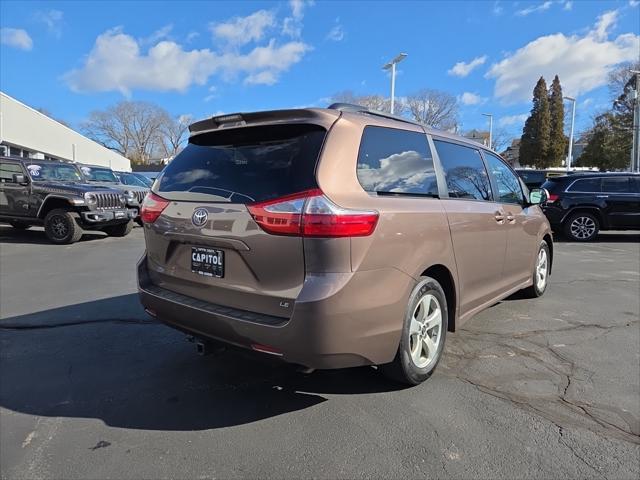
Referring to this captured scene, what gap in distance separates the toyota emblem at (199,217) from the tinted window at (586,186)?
433 inches

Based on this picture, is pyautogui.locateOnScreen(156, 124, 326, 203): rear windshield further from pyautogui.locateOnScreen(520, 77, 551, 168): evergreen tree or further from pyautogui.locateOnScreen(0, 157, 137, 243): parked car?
pyautogui.locateOnScreen(520, 77, 551, 168): evergreen tree

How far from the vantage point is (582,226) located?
1140cm

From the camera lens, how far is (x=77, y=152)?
1768 inches

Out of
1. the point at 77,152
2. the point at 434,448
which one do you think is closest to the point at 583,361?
the point at 434,448

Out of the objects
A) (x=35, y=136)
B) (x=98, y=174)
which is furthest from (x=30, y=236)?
(x=35, y=136)

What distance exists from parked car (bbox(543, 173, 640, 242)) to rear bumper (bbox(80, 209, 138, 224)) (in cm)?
1024

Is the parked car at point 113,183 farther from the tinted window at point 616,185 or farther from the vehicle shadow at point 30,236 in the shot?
the tinted window at point 616,185

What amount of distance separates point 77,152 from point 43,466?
161 feet

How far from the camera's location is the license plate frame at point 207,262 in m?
2.79

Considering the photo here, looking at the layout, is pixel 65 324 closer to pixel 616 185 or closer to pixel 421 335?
pixel 421 335

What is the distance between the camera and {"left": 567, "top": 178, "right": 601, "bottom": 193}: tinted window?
1129 cm

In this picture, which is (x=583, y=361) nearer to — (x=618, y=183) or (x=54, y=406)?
(x=54, y=406)

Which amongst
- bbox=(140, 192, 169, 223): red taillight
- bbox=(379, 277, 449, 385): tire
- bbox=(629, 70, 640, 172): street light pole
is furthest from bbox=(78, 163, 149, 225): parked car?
bbox=(629, 70, 640, 172): street light pole

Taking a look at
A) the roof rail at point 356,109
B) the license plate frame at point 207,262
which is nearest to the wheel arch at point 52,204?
the license plate frame at point 207,262
